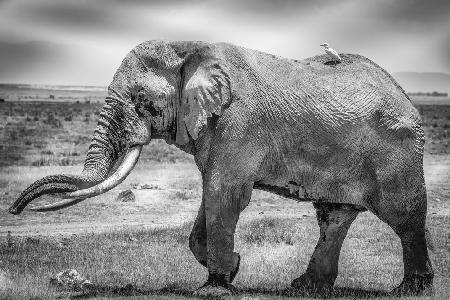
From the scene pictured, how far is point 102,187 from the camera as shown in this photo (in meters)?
7.50

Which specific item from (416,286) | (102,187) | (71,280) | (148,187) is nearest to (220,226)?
(102,187)

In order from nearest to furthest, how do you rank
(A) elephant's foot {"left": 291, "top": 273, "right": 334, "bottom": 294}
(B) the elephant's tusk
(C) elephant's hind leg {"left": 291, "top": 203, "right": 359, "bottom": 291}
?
(B) the elephant's tusk → (A) elephant's foot {"left": 291, "top": 273, "right": 334, "bottom": 294} → (C) elephant's hind leg {"left": 291, "top": 203, "right": 359, "bottom": 291}

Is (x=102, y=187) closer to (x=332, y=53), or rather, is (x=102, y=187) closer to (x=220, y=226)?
(x=220, y=226)

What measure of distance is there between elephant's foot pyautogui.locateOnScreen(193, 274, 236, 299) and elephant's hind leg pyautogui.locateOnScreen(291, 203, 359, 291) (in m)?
1.56

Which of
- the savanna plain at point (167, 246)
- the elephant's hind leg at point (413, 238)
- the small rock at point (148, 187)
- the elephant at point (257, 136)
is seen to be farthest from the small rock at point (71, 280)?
the small rock at point (148, 187)

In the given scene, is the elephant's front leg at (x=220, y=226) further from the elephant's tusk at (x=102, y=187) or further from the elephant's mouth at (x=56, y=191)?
the elephant's mouth at (x=56, y=191)

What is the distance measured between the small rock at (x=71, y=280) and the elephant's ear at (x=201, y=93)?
2356mm

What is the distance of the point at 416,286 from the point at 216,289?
8.59ft

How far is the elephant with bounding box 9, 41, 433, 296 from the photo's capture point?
26.1 ft

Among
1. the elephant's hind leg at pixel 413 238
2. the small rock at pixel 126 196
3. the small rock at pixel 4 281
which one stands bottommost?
the small rock at pixel 126 196

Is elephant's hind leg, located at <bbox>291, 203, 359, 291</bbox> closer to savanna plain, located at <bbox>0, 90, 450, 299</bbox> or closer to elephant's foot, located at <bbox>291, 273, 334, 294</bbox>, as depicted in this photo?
elephant's foot, located at <bbox>291, 273, 334, 294</bbox>

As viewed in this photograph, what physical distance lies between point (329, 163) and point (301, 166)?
1.11 feet

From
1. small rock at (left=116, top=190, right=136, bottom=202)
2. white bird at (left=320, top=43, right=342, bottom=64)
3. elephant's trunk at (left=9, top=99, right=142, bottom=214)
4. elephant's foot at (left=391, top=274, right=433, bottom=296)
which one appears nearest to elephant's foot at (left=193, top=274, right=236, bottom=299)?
elephant's trunk at (left=9, top=99, right=142, bottom=214)

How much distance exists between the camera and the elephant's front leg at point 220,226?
313 inches
